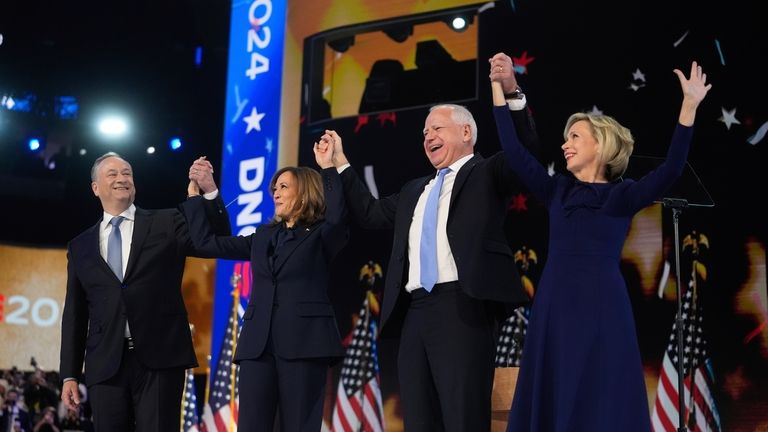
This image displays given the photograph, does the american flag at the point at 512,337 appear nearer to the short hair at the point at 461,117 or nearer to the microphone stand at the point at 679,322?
the microphone stand at the point at 679,322

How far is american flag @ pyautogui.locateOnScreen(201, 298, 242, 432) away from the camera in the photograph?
6.66 metres

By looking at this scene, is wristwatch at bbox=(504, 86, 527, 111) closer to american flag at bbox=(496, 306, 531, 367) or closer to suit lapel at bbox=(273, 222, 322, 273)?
suit lapel at bbox=(273, 222, 322, 273)

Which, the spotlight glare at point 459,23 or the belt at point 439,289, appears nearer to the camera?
the belt at point 439,289

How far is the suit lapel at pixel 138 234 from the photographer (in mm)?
3314

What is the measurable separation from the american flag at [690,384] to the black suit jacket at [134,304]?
301 cm

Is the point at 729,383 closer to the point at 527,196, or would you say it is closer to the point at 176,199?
the point at 527,196

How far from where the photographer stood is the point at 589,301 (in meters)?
2.59

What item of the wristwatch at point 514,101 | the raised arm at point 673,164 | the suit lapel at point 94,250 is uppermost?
the wristwatch at point 514,101

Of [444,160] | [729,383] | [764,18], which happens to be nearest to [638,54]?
[764,18]

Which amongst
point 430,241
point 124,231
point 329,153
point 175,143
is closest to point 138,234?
point 124,231

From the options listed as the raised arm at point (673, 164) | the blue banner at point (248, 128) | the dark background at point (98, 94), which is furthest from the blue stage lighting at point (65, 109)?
the raised arm at point (673, 164)

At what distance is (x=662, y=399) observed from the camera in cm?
527

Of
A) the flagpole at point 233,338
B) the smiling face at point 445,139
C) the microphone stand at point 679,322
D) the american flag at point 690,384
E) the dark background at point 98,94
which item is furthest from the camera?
the dark background at point 98,94

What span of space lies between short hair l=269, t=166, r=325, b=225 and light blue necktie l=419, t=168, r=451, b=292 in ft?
1.89
